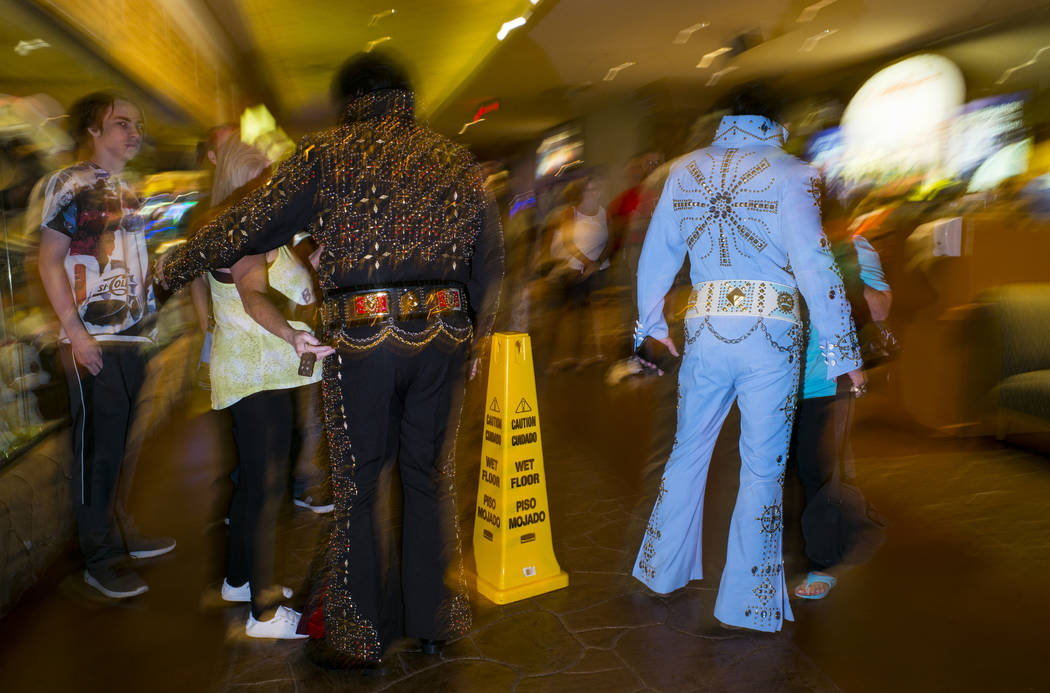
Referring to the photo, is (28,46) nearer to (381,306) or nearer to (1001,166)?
(381,306)

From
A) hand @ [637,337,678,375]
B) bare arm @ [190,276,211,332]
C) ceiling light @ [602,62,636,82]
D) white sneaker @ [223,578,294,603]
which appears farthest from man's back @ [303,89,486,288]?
ceiling light @ [602,62,636,82]

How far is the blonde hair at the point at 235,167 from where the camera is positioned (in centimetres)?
267

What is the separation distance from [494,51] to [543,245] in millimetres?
4724

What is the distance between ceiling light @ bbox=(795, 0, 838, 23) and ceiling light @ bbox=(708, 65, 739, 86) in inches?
123

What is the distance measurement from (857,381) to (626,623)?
1.23 meters

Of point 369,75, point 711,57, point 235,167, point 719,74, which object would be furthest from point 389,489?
point 719,74

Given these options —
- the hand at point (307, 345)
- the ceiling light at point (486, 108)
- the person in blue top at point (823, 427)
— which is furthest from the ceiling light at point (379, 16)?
the hand at point (307, 345)

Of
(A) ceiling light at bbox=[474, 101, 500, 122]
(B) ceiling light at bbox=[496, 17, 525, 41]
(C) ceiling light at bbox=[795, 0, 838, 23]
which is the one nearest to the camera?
(C) ceiling light at bbox=[795, 0, 838, 23]

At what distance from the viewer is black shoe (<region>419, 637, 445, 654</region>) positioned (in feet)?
8.88

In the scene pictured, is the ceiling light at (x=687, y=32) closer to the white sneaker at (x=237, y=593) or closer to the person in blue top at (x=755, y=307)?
the person in blue top at (x=755, y=307)

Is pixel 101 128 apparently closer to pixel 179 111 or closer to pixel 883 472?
pixel 883 472

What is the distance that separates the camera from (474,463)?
16.5ft

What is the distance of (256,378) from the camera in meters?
2.65

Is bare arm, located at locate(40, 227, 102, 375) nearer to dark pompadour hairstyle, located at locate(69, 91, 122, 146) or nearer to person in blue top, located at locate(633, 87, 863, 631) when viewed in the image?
dark pompadour hairstyle, located at locate(69, 91, 122, 146)
